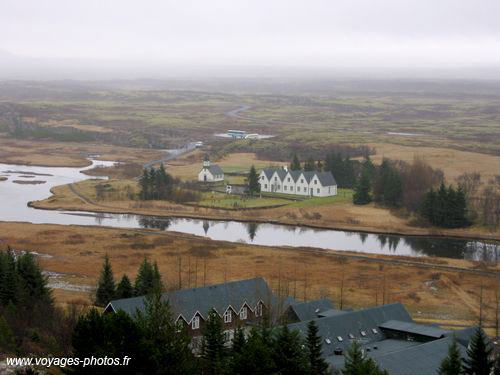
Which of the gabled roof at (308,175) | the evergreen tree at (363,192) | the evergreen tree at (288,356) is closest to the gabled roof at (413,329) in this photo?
the evergreen tree at (288,356)

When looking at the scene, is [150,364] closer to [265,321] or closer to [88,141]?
[265,321]

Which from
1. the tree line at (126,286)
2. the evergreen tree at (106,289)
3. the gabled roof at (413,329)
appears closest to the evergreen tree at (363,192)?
the tree line at (126,286)

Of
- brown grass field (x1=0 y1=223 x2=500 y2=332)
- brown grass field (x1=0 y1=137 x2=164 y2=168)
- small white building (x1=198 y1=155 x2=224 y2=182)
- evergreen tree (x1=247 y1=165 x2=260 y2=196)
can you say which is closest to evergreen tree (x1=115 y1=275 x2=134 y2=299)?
brown grass field (x1=0 y1=223 x2=500 y2=332)

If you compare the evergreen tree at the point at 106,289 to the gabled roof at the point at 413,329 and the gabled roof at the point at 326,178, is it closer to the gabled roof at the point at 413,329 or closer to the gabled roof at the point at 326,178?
the gabled roof at the point at 413,329

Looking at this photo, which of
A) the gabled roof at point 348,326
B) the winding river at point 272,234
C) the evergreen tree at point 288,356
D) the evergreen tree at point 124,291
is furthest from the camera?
the winding river at point 272,234

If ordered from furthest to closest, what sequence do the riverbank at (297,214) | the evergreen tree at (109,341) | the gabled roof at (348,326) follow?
the riverbank at (297,214), the gabled roof at (348,326), the evergreen tree at (109,341)

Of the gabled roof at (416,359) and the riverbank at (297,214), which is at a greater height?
the gabled roof at (416,359)

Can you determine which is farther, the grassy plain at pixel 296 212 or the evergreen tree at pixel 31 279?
the grassy plain at pixel 296 212

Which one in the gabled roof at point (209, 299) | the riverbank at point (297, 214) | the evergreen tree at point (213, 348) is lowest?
the riverbank at point (297, 214)
